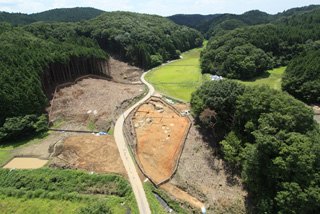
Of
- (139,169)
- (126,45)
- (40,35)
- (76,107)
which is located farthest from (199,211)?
(40,35)

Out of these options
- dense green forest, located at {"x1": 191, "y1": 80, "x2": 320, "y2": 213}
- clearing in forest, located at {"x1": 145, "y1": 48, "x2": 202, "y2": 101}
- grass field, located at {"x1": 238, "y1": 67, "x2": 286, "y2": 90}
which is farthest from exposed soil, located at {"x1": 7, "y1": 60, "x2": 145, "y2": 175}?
grass field, located at {"x1": 238, "y1": 67, "x2": 286, "y2": 90}

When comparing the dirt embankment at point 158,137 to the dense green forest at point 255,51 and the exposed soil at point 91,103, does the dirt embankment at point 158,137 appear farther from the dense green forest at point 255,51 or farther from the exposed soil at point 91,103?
the dense green forest at point 255,51

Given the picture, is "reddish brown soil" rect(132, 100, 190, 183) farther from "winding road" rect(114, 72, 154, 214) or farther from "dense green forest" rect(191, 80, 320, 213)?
"dense green forest" rect(191, 80, 320, 213)

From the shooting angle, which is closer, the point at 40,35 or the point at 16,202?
the point at 16,202

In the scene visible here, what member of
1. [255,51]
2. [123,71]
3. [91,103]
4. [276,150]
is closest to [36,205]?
[91,103]

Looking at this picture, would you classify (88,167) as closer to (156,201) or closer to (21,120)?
(156,201)
